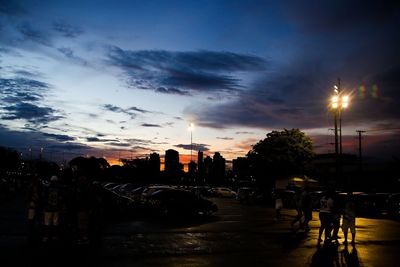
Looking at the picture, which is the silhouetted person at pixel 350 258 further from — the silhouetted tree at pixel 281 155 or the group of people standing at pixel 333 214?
the silhouetted tree at pixel 281 155

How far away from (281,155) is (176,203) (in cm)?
3263

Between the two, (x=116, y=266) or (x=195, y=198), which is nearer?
(x=116, y=266)

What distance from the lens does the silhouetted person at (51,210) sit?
12.4 m

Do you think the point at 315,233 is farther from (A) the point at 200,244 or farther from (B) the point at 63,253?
(B) the point at 63,253

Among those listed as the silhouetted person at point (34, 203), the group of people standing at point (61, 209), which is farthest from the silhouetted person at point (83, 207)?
the silhouetted person at point (34, 203)

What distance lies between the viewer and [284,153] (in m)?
54.1

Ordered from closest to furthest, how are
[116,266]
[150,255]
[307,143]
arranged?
[116,266] < [150,255] < [307,143]

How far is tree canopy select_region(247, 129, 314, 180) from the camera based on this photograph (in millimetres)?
54031

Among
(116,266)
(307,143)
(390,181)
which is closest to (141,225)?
(116,266)

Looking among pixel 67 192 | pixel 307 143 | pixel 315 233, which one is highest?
pixel 307 143

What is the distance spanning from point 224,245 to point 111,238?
372cm

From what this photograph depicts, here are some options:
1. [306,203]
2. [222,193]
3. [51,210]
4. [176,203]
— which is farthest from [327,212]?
[222,193]

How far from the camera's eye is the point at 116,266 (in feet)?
32.4

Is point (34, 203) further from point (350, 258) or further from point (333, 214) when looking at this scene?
point (333, 214)
